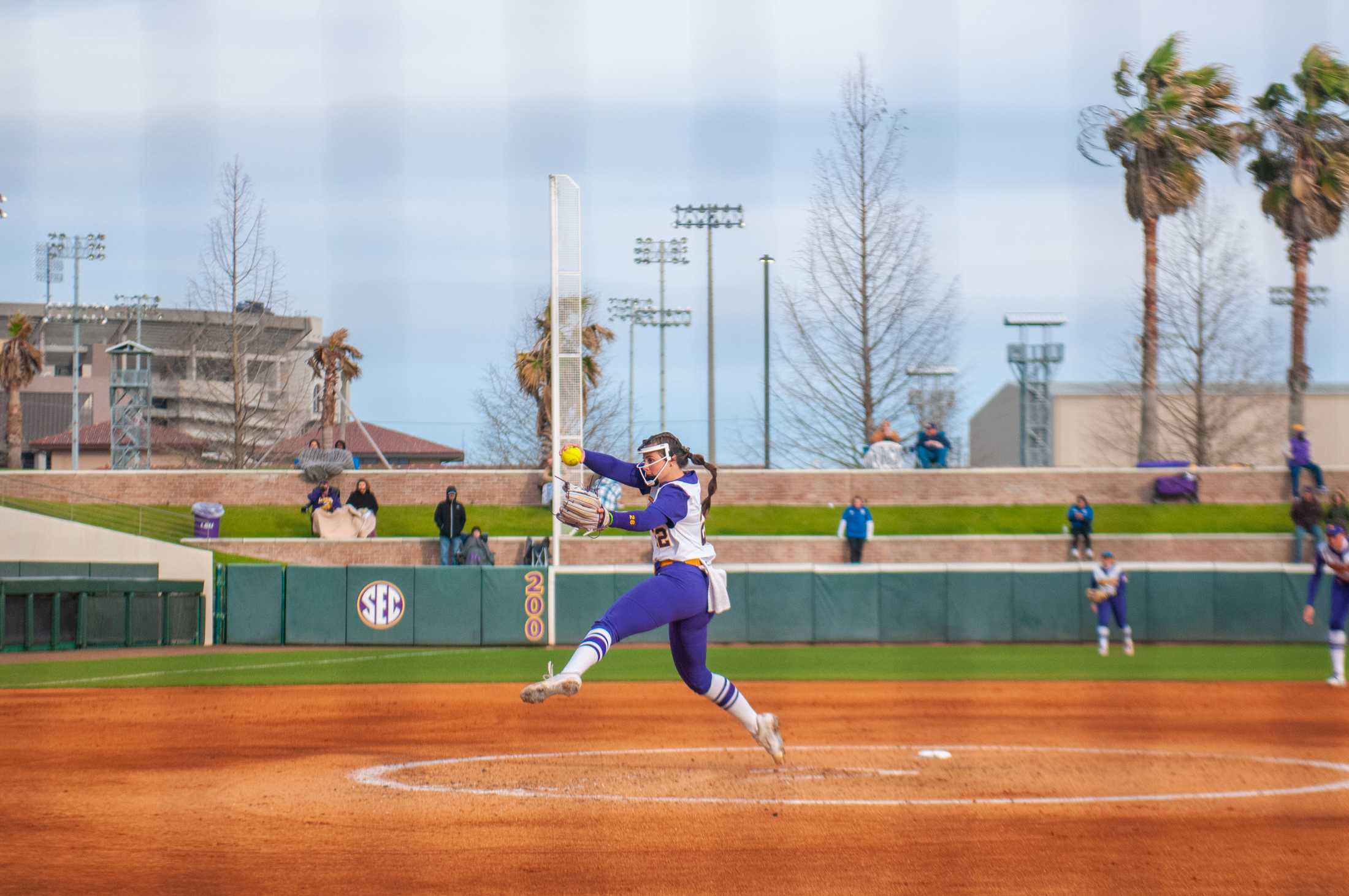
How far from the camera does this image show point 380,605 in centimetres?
2269

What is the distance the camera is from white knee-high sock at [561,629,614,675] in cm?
737

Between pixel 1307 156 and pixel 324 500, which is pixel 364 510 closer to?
pixel 324 500

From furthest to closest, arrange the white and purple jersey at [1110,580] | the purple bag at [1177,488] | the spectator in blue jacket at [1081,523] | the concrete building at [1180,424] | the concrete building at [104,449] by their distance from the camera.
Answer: the concrete building at [104,449]
the concrete building at [1180,424]
the purple bag at [1177,488]
the spectator in blue jacket at [1081,523]
the white and purple jersey at [1110,580]

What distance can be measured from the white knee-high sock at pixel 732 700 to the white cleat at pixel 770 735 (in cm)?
4

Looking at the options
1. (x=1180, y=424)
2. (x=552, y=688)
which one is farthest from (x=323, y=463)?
(x=1180, y=424)

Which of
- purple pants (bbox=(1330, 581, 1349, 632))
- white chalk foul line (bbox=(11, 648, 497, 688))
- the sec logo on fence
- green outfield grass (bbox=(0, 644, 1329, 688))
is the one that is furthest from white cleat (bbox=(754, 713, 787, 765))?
the sec logo on fence

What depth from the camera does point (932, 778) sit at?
9.20 meters

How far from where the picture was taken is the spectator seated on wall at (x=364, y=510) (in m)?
26.4

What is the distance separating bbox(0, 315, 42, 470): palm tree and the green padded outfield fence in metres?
25.0

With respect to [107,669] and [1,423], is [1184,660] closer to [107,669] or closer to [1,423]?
[107,669]

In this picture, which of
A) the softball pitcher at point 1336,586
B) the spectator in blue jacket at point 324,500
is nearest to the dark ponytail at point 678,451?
the softball pitcher at point 1336,586

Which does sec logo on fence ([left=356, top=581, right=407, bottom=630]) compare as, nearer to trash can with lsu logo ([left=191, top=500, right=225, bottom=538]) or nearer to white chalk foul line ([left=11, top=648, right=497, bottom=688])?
white chalk foul line ([left=11, top=648, right=497, bottom=688])

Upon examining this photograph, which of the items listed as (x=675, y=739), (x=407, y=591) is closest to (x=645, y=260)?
(x=407, y=591)

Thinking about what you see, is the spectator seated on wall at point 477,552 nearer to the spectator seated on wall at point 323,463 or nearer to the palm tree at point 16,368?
the spectator seated on wall at point 323,463
